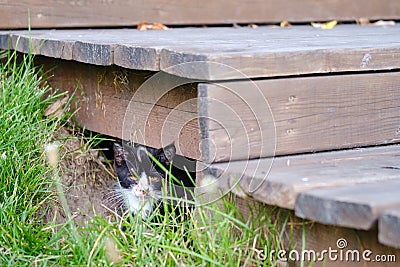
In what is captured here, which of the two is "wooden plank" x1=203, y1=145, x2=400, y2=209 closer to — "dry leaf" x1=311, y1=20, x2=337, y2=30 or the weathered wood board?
the weathered wood board

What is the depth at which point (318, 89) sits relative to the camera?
7.53ft

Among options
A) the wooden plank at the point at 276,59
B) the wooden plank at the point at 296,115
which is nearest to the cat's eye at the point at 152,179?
the wooden plank at the point at 276,59

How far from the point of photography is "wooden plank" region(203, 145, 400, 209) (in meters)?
1.86

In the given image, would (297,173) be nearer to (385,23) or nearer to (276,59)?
(276,59)

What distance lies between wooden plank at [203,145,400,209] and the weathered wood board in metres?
2.03

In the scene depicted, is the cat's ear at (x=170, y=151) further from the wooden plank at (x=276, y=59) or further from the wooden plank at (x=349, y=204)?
the wooden plank at (x=349, y=204)

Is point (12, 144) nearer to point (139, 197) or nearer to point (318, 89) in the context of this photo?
point (139, 197)

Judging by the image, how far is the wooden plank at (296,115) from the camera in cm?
216

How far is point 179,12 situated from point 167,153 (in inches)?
67.0

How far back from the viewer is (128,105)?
289cm

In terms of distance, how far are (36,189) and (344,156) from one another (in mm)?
1246

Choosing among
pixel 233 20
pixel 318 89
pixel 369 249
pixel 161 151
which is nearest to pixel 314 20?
pixel 233 20

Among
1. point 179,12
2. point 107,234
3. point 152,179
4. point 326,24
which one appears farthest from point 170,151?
point 326,24

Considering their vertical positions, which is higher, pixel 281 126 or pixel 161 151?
pixel 281 126
